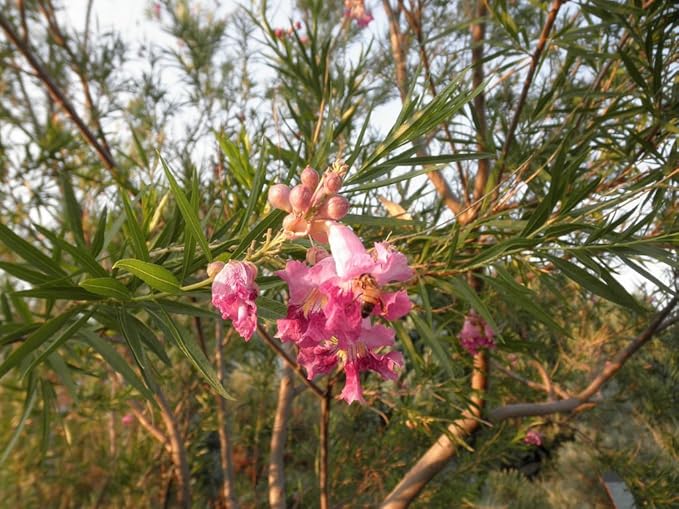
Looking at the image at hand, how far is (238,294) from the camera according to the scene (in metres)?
0.33

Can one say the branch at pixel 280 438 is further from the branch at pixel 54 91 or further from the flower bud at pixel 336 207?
the flower bud at pixel 336 207

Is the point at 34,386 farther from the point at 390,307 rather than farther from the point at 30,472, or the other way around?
the point at 30,472

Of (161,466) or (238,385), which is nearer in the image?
(161,466)

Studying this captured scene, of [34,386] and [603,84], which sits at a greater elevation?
[603,84]

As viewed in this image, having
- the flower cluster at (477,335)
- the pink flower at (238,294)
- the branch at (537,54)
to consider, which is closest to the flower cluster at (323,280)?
the pink flower at (238,294)

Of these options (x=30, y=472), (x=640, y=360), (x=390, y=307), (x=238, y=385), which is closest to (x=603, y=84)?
(x=390, y=307)

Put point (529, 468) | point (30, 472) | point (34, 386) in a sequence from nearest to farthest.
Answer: point (34, 386) → point (30, 472) → point (529, 468)

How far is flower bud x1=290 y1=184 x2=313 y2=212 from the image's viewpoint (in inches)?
13.7

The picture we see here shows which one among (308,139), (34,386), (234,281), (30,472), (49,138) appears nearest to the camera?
(234,281)

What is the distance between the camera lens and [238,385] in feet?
10.1

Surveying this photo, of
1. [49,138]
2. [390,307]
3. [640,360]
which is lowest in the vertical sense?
[390,307]

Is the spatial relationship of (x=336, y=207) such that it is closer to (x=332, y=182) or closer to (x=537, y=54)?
(x=332, y=182)

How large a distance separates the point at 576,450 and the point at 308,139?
211cm

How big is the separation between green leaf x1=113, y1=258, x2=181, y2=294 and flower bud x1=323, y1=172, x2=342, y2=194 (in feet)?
0.39
